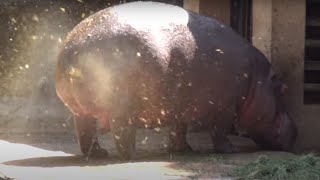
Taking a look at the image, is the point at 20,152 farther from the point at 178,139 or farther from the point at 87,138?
the point at 178,139

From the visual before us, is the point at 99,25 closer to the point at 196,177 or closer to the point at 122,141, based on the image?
the point at 122,141

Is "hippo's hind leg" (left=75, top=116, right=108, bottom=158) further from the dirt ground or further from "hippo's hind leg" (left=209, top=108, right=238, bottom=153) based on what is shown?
"hippo's hind leg" (left=209, top=108, right=238, bottom=153)

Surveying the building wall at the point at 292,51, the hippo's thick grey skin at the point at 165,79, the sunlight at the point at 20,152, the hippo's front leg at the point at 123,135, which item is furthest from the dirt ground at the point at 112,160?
the building wall at the point at 292,51

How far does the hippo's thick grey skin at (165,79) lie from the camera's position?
25.4 ft

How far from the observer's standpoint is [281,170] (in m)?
6.41

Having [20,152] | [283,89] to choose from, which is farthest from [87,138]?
[283,89]

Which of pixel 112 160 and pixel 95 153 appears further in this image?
pixel 95 153

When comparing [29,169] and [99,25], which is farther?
[99,25]

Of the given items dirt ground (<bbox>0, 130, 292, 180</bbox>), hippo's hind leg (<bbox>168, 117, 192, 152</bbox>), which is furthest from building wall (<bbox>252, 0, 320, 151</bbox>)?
hippo's hind leg (<bbox>168, 117, 192, 152</bbox>)

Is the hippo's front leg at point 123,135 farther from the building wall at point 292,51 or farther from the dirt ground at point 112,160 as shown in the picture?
the building wall at point 292,51

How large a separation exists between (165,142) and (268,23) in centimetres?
190

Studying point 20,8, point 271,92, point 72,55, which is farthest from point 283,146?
point 20,8

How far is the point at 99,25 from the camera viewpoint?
311 inches

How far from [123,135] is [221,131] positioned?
149 cm
